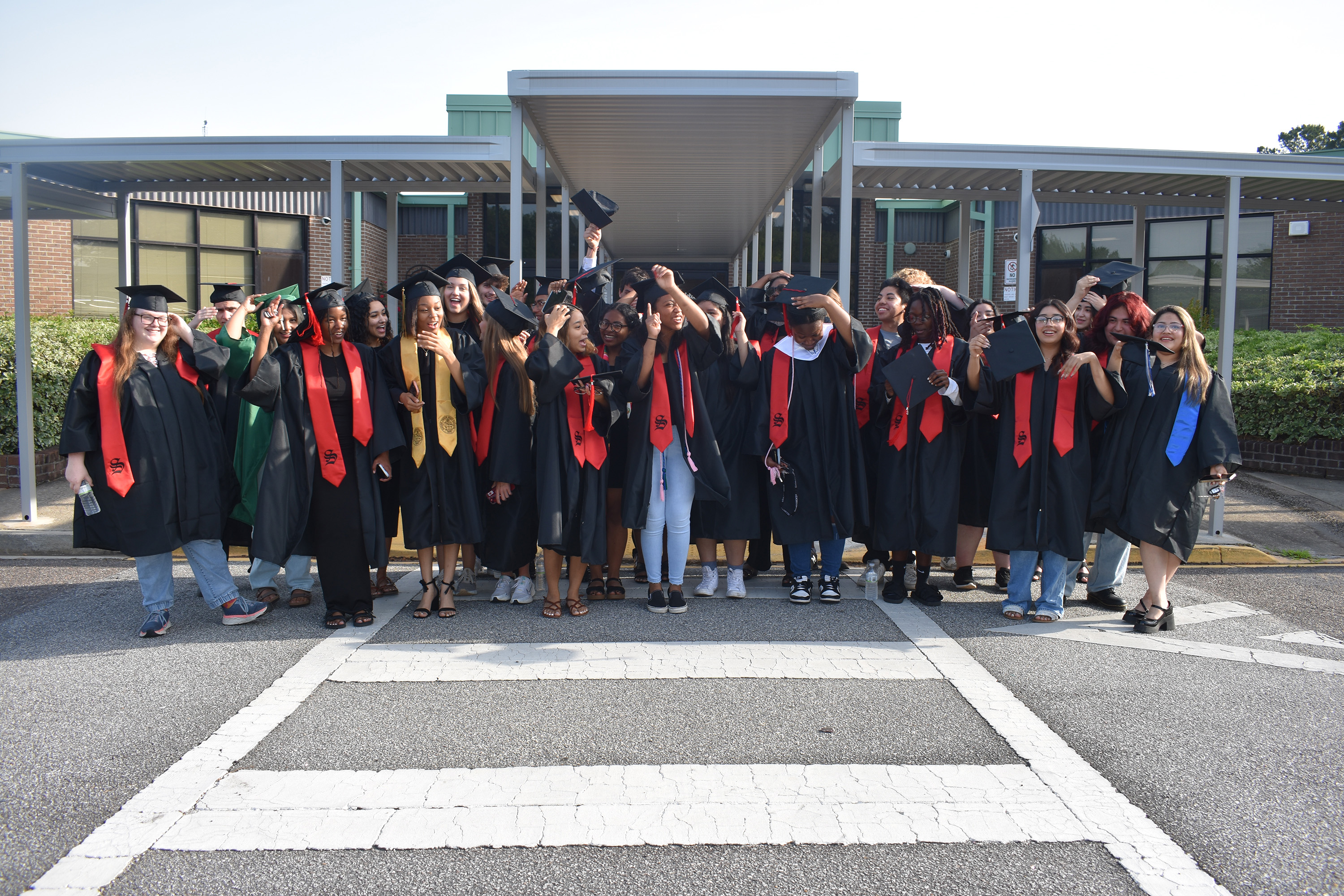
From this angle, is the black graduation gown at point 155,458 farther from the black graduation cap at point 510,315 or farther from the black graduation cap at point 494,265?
the black graduation cap at point 494,265

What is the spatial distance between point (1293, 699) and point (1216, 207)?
5.98 m

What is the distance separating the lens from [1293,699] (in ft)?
12.7

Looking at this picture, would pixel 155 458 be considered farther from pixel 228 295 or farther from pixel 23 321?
pixel 23 321

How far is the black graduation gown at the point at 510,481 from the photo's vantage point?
201 inches

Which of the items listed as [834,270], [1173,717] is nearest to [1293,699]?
[1173,717]

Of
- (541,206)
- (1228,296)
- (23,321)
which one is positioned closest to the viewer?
(1228,296)

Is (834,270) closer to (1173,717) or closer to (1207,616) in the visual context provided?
(1207,616)

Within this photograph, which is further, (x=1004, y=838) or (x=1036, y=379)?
(x=1036, y=379)

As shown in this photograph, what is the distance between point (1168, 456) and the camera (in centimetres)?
480

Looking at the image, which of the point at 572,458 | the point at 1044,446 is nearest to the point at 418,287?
the point at 572,458

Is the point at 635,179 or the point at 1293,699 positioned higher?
the point at 635,179

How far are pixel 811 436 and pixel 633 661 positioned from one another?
1829mm

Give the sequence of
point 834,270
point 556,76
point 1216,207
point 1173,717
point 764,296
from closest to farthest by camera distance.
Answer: point 1173,717
point 764,296
point 556,76
point 1216,207
point 834,270

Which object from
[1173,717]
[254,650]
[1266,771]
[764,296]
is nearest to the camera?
[1266,771]
